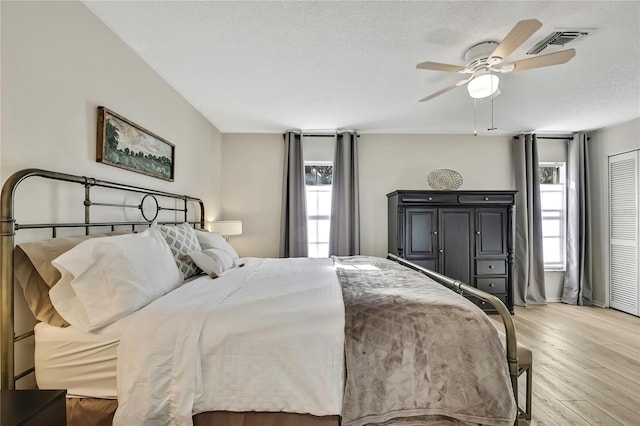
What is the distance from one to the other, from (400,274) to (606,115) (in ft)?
12.4

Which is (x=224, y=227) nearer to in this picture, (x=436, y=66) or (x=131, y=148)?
(x=131, y=148)

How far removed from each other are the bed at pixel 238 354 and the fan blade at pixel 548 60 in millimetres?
1618

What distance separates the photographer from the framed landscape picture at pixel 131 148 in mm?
1991

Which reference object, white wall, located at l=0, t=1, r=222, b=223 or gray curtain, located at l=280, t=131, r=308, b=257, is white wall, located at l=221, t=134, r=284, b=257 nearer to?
gray curtain, located at l=280, t=131, r=308, b=257

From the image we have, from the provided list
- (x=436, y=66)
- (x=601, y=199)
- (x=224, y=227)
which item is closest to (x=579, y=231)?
(x=601, y=199)

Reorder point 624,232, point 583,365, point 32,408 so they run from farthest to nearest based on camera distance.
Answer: point 624,232
point 583,365
point 32,408

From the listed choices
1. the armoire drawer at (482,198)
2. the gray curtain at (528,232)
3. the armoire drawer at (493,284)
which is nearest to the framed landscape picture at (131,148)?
the armoire drawer at (482,198)

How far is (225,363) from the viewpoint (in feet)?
4.36

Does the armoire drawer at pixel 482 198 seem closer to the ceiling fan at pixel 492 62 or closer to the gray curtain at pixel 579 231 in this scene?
the gray curtain at pixel 579 231

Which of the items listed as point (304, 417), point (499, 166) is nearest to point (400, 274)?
point (304, 417)

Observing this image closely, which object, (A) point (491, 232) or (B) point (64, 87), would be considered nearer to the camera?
(B) point (64, 87)

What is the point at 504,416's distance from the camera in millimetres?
1390

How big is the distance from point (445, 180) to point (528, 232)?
1479 mm

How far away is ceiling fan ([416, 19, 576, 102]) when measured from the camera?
172cm
